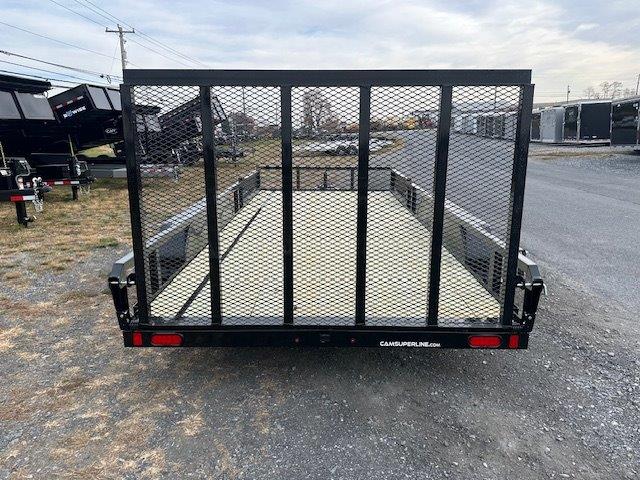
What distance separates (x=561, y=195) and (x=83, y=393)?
436 inches

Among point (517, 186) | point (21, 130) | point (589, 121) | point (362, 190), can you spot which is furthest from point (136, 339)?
point (589, 121)

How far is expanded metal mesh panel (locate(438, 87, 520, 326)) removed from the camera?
253cm

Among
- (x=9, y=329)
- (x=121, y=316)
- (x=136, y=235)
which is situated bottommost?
(x=9, y=329)

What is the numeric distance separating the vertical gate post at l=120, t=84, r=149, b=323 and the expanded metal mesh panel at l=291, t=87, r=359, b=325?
32.5 inches

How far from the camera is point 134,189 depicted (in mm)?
2615

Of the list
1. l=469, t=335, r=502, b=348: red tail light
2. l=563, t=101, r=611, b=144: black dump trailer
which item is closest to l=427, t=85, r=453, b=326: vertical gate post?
l=469, t=335, r=502, b=348: red tail light

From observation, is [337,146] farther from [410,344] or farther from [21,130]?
[21,130]

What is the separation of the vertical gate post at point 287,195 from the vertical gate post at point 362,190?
0.37 m

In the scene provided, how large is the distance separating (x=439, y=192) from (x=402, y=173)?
0.62 m

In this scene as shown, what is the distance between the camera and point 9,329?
4.02 meters

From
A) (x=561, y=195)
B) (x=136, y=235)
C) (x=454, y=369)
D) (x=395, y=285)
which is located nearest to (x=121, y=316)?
(x=136, y=235)

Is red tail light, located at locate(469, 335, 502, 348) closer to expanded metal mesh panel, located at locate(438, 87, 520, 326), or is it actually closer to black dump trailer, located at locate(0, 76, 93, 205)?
expanded metal mesh panel, located at locate(438, 87, 520, 326)

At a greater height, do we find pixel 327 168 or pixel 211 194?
pixel 327 168

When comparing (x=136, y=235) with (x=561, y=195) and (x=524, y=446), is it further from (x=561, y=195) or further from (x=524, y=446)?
(x=561, y=195)
